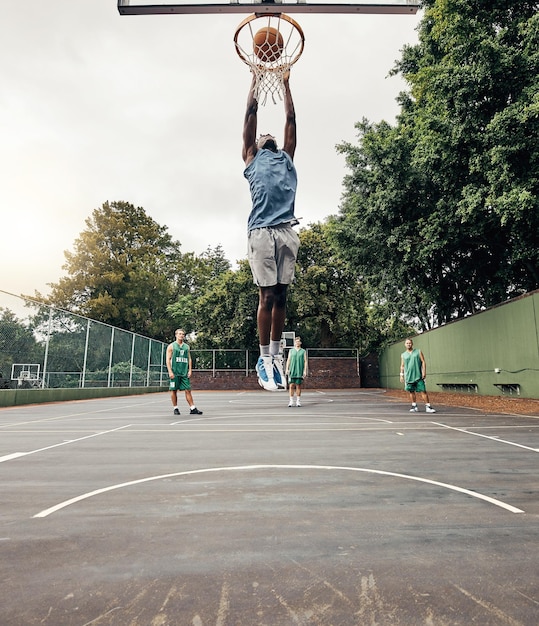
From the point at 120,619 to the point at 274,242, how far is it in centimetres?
533

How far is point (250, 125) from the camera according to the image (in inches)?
254

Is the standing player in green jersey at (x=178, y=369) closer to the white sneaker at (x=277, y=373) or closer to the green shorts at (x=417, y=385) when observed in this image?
the white sneaker at (x=277, y=373)

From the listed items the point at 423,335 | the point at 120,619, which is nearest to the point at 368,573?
the point at 120,619

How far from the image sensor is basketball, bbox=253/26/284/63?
667cm

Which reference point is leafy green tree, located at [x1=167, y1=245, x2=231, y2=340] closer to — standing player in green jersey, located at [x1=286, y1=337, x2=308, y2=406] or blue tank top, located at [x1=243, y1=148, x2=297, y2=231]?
standing player in green jersey, located at [x1=286, y1=337, x2=308, y2=406]

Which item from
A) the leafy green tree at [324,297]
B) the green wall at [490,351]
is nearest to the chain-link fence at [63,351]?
the leafy green tree at [324,297]

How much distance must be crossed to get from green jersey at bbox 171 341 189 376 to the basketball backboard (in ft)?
17.1

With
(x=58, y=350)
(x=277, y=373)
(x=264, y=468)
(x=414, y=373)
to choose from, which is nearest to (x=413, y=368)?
(x=414, y=373)

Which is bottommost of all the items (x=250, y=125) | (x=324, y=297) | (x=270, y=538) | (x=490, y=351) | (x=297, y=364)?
(x=270, y=538)

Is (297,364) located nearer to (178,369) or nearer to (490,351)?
(178,369)

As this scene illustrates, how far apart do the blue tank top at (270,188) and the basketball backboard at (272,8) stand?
193 centimetres

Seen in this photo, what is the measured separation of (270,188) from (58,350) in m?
9.65

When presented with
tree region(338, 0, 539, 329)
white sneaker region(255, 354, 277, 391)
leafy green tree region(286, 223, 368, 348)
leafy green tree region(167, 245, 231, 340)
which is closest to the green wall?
tree region(338, 0, 539, 329)

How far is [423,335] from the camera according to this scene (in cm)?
1952
